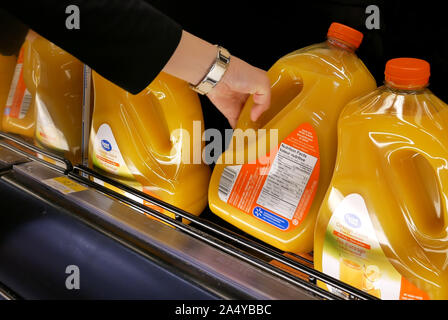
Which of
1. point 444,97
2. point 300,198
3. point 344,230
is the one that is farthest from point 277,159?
point 444,97

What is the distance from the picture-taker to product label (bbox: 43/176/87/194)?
911mm

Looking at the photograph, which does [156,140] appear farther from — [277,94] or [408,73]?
[408,73]

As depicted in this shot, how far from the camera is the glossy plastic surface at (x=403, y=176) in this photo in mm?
729

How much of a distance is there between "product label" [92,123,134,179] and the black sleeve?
34 centimetres

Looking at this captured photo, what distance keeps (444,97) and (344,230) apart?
346mm

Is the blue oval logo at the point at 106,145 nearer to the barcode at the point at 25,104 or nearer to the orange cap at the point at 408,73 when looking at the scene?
the barcode at the point at 25,104

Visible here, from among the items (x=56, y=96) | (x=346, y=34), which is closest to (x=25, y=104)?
(x=56, y=96)

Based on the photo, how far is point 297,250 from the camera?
0.92m

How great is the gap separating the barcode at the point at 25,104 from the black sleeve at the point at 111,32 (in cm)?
64

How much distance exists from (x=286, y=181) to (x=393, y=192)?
0.69 ft

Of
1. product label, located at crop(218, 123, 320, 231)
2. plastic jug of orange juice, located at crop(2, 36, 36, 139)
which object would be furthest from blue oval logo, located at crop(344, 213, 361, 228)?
plastic jug of orange juice, located at crop(2, 36, 36, 139)

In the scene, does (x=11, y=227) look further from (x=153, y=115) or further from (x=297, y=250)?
(x=297, y=250)

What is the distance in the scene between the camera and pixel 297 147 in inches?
35.6
